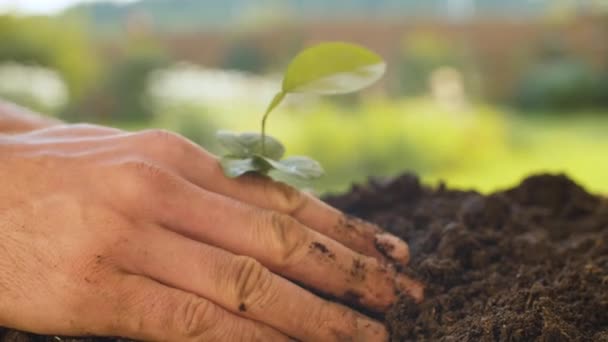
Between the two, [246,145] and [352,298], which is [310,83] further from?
[352,298]

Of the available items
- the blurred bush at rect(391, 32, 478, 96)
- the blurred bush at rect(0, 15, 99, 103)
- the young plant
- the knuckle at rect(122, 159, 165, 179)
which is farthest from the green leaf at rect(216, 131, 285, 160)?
the blurred bush at rect(391, 32, 478, 96)

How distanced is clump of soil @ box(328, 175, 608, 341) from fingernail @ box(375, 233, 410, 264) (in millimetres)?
15

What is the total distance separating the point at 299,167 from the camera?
0.74 meters

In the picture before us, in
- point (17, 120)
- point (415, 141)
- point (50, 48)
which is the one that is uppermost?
point (17, 120)

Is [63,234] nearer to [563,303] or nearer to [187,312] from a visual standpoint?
[187,312]

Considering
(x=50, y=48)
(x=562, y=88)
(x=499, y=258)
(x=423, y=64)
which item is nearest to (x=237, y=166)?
(x=499, y=258)

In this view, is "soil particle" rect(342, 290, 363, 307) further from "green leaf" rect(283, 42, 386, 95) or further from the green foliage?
the green foliage

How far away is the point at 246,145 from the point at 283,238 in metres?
0.14

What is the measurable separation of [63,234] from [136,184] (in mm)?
83

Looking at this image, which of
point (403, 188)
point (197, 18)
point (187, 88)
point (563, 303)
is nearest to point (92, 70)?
point (187, 88)

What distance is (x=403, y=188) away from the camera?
0.95 metres

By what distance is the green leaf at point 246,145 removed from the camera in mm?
760

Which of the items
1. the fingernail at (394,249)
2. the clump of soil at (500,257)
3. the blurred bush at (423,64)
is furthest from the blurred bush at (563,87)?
the fingernail at (394,249)

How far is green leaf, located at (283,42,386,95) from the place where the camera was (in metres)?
0.74
